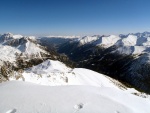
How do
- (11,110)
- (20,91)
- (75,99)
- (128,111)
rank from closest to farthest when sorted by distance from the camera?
(11,110) → (128,111) → (75,99) → (20,91)

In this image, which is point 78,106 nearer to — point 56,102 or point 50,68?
point 56,102

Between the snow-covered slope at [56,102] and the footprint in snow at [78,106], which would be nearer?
the snow-covered slope at [56,102]

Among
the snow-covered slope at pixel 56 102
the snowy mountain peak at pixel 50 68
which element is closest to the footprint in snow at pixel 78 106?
the snow-covered slope at pixel 56 102

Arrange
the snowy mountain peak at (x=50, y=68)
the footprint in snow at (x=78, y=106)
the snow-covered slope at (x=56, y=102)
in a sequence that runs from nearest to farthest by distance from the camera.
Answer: the snow-covered slope at (x=56, y=102), the footprint in snow at (x=78, y=106), the snowy mountain peak at (x=50, y=68)

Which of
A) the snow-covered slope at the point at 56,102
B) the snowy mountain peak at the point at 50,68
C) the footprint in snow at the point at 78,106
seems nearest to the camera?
the snow-covered slope at the point at 56,102

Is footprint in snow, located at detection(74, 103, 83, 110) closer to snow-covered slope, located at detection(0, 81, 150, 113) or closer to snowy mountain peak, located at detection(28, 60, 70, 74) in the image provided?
snow-covered slope, located at detection(0, 81, 150, 113)

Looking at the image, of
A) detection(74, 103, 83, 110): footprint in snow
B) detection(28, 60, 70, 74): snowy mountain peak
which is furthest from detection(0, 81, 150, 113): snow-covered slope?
detection(28, 60, 70, 74): snowy mountain peak

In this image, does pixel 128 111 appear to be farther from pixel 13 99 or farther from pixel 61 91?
pixel 13 99

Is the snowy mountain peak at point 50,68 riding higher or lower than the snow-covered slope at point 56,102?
lower

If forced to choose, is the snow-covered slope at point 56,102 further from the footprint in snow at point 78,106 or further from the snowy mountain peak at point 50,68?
the snowy mountain peak at point 50,68

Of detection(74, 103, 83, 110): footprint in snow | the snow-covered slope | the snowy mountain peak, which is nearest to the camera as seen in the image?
the snow-covered slope

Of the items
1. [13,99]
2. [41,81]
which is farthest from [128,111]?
[41,81]
